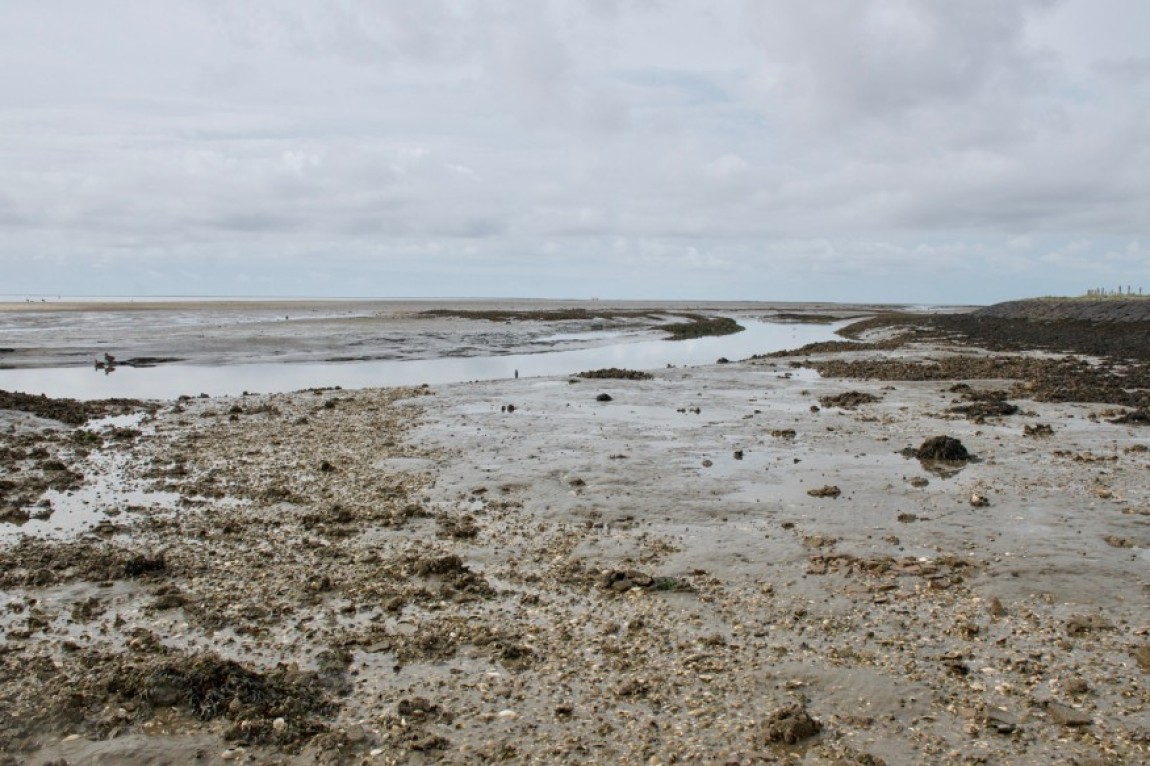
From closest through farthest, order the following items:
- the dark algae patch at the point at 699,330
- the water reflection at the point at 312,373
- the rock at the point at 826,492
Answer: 1. the rock at the point at 826,492
2. the water reflection at the point at 312,373
3. the dark algae patch at the point at 699,330

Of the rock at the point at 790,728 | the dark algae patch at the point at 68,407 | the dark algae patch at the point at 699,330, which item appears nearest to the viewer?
the rock at the point at 790,728

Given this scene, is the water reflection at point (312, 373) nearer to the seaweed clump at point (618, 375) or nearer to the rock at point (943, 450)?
the seaweed clump at point (618, 375)

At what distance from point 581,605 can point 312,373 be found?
1229 inches

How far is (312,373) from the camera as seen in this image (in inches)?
1463

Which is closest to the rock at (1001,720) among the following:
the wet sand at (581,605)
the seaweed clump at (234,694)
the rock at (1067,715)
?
the wet sand at (581,605)

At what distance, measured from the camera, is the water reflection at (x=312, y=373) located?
30547 millimetres

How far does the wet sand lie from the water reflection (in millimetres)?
13990

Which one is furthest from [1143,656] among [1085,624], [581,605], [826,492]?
[826,492]

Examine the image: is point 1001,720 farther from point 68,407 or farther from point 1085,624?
point 68,407

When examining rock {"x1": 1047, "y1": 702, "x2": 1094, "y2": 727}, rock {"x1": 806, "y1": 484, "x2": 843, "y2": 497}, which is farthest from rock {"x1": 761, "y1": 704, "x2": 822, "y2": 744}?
rock {"x1": 806, "y1": 484, "x2": 843, "y2": 497}

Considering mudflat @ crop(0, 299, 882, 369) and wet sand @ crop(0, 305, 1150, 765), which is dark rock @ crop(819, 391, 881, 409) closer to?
wet sand @ crop(0, 305, 1150, 765)

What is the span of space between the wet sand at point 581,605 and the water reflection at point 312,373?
45.9ft

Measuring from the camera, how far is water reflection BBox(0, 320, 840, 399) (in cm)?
3055

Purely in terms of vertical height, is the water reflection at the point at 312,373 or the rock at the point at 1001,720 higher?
the water reflection at the point at 312,373
